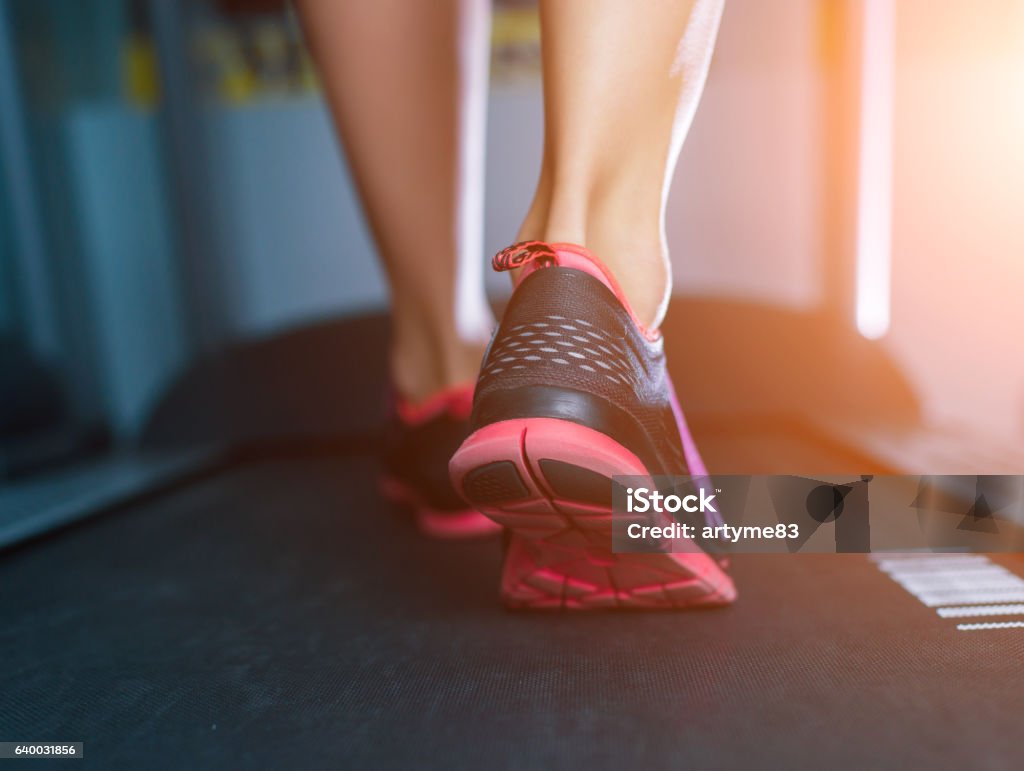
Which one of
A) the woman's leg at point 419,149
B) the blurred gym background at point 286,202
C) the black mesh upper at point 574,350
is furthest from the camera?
the blurred gym background at point 286,202

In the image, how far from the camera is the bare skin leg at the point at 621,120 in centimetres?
61

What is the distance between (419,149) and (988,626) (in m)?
0.74

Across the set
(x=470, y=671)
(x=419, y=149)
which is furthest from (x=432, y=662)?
(x=419, y=149)

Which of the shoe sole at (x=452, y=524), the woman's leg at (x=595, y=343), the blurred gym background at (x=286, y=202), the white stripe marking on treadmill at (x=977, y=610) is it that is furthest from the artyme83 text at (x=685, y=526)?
the blurred gym background at (x=286, y=202)

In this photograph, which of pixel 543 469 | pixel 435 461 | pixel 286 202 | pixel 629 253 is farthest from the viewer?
pixel 286 202

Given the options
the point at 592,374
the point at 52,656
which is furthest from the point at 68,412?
the point at 592,374

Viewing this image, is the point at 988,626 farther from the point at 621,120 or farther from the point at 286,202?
the point at 286,202

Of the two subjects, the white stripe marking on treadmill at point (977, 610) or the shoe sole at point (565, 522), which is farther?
the white stripe marking on treadmill at point (977, 610)

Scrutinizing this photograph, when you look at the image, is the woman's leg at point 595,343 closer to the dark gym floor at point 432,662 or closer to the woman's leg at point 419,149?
the dark gym floor at point 432,662

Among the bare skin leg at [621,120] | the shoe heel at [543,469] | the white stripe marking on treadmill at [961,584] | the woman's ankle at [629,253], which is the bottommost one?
the white stripe marking on treadmill at [961,584]

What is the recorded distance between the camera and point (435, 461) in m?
0.94

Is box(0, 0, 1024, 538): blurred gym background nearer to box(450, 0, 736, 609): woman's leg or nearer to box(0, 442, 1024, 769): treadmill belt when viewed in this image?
box(0, 442, 1024, 769): treadmill belt

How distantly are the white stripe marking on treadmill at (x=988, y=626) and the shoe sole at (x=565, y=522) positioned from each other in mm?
173

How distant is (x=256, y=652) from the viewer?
652 mm
